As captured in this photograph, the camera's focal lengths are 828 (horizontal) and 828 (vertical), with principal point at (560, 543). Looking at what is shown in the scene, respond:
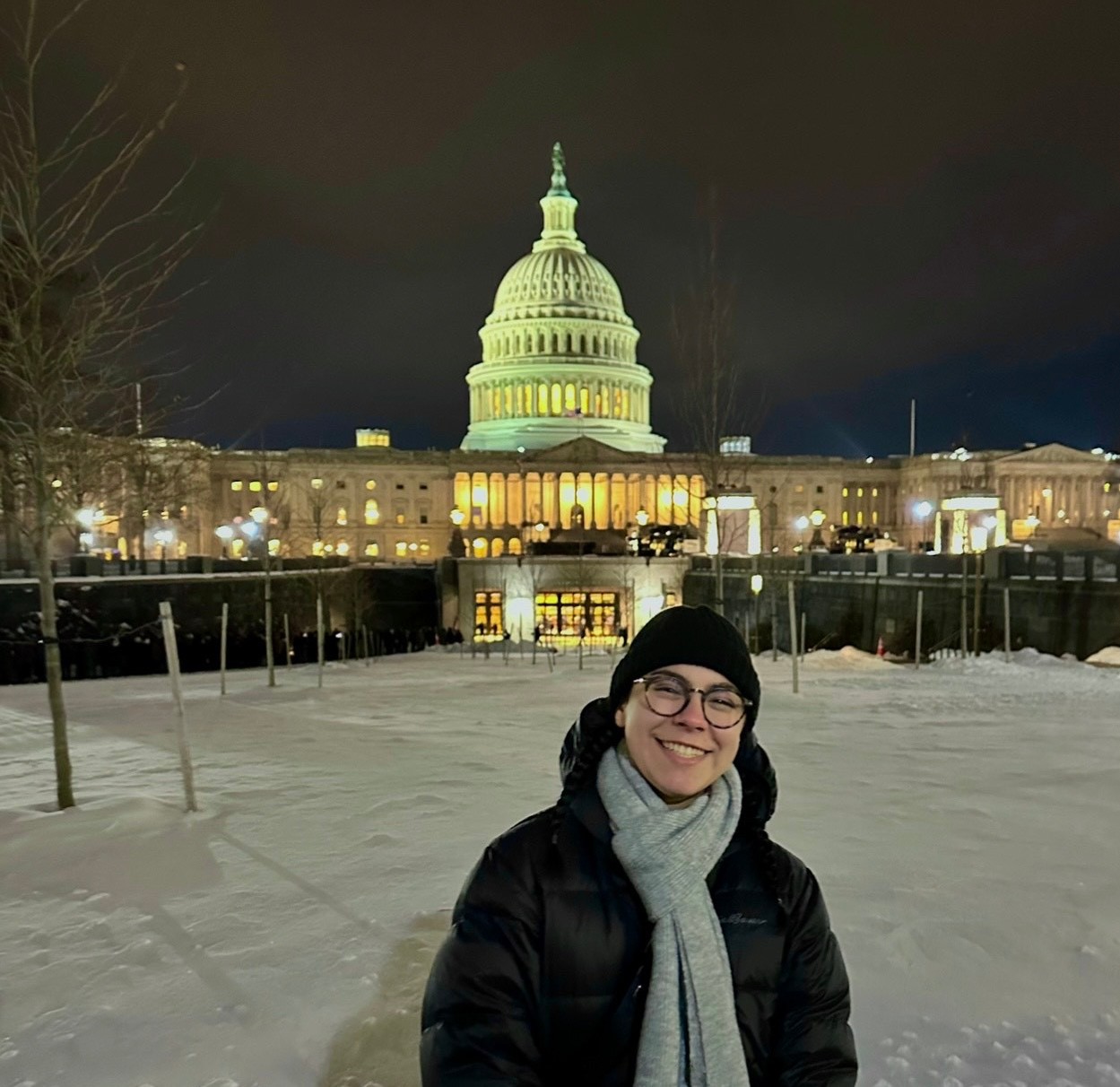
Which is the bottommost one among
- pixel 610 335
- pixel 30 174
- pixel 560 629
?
pixel 560 629

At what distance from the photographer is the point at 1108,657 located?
19.8 metres

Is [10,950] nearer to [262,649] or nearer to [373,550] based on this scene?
[262,649]

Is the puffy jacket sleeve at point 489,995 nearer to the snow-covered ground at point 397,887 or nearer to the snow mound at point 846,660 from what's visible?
the snow-covered ground at point 397,887

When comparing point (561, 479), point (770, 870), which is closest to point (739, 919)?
point (770, 870)

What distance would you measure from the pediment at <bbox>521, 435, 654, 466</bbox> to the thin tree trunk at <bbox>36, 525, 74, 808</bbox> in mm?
84631

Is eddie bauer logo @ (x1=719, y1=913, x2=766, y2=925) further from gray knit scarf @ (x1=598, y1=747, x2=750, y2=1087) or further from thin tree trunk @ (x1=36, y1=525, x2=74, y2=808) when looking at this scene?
thin tree trunk @ (x1=36, y1=525, x2=74, y2=808)

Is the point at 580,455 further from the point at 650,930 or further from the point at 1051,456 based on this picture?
the point at 650,930

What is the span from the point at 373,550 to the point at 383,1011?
94.2 m

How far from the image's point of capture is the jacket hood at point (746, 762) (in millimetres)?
2703

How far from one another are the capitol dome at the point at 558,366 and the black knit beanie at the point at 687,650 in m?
104

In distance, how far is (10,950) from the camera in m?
5.31

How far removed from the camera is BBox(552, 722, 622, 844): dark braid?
2596 millimetres

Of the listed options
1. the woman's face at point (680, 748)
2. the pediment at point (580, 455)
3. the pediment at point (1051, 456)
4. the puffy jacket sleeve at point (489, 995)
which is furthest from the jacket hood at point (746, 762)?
the pediment at point (1051, 456)

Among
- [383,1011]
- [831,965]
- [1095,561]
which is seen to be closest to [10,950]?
[383,1011]
